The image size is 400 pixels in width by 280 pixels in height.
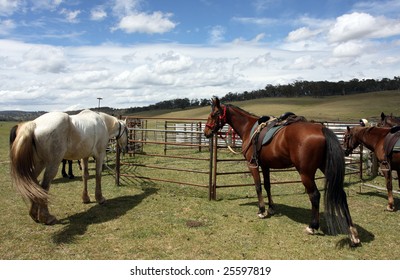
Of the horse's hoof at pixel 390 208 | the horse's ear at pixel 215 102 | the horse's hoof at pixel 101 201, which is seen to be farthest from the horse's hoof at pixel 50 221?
the horse's hoof at pixel 390 208

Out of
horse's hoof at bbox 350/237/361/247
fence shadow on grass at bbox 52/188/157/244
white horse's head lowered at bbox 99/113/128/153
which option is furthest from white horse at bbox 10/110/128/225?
horse's hoof at bbox 350/237/361/247

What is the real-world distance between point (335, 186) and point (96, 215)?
410 cm

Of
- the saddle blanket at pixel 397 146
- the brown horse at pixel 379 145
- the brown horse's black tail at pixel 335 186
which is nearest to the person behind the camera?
the brown horse's black tail at pixel 335 186

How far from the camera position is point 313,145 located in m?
4.36

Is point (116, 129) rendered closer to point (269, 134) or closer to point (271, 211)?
point (269, 134)

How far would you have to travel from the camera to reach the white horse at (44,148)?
4.58m

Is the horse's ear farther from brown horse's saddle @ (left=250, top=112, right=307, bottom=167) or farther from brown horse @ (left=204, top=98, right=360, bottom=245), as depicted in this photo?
brown horse @ (left=204, top=98, right=360, bottom=245)

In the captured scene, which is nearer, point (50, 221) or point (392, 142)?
point (50, 221)

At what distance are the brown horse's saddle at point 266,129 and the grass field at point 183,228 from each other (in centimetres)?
129

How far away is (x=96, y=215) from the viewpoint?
553 centimetres

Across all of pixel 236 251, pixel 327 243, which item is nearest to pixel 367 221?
pixel 327 243

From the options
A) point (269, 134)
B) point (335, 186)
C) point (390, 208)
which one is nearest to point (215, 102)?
point (269, 134)

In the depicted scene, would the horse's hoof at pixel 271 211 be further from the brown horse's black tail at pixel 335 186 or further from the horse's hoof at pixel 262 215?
the brown horse's black tail at pixel 335 186
